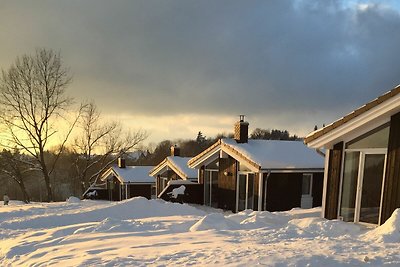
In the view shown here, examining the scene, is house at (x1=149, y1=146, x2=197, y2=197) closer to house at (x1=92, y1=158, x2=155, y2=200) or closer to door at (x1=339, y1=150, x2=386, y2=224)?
house at (x1=92, y1=158, x2=155, y2=200)

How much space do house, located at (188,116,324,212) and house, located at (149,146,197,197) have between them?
14.3ft

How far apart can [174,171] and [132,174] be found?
9822 millimetres

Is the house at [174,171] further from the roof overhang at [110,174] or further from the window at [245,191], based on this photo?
the roof overhang at [110,174]

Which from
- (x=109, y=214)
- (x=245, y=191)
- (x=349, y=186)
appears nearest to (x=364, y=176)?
(x=349, y=186)

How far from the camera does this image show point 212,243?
6324 mm

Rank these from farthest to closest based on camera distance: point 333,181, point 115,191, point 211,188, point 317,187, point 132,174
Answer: point 115,191, point 132,174, point 211,188, point 317,187, point 333,181

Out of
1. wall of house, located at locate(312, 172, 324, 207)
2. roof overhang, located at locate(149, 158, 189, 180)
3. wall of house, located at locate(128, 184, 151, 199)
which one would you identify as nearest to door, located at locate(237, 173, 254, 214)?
wall of house, located at locate(312, 172, 324, 207)

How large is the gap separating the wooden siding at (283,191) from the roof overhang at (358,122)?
4847mm

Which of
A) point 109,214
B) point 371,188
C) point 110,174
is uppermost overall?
point 110,174

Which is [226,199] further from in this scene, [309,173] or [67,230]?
[67,230]

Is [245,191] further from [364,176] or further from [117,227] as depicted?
[117,227]

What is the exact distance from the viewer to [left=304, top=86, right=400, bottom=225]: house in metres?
8.28

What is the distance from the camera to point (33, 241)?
27.7 feet

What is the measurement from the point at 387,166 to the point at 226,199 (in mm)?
10198
